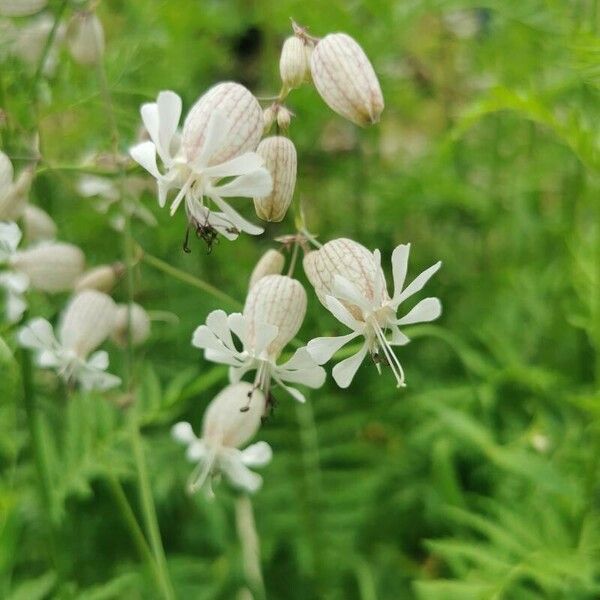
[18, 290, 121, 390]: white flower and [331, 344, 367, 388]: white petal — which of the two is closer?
[331, 344, 367, 388]: white petal

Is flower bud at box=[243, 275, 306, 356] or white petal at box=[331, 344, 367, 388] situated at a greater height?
flower bud at box=[243, 275, 306, 356]

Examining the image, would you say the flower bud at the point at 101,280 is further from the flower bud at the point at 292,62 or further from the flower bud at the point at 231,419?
the flower bud at the point at 292,62

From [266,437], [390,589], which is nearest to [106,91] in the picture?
[266,437]

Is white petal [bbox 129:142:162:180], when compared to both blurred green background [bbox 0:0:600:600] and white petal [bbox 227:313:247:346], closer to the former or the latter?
white petal [bbox 227:313:247:346]

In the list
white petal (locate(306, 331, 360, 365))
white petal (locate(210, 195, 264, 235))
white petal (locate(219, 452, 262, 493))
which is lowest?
white petal (locate(219, 452, 262, 493))

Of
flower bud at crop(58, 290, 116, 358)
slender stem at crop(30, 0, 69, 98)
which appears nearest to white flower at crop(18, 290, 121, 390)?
flower bud at crop(58, 290, 116, 358)

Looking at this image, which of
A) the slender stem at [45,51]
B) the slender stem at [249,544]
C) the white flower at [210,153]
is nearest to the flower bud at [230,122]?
the white flower at [210,153]
